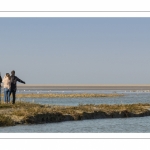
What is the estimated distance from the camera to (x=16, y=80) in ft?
108

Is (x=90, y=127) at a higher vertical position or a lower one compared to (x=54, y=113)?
lower

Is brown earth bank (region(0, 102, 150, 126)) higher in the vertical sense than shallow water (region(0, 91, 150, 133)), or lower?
higher

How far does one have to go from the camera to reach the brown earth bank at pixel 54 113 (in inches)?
1129

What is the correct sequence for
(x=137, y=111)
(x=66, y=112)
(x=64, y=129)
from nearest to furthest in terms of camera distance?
(x=64, y=129), (x=66, y=112), (x=137, y=111)

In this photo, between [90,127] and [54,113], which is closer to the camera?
[90,127]

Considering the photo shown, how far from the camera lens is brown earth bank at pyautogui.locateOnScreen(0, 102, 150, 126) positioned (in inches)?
1129

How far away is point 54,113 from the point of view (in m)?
31.2

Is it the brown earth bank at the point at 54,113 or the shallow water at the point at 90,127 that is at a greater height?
the brown earth bank at the point at 54,113
